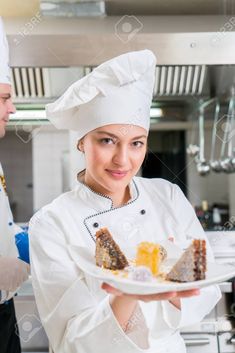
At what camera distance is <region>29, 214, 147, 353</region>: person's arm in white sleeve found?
2.42ft

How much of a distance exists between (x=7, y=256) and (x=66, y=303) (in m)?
0.63

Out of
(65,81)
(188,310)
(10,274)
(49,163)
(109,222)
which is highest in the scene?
(65,81)

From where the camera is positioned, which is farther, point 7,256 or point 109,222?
point 7,256

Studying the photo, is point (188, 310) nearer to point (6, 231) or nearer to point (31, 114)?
point (6, 231)

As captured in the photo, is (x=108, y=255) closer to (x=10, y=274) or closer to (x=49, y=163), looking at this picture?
(x=10, y=274)

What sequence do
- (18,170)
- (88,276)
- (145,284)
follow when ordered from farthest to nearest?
(18,170), (88,276), (145,284)

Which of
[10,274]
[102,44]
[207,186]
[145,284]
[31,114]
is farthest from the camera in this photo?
[207,186]

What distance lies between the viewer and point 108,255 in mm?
766

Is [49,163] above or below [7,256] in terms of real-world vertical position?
below

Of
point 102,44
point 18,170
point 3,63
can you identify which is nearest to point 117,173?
point 3,63

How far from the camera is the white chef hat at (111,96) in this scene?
890 millimetres

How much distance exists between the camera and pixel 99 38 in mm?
1666

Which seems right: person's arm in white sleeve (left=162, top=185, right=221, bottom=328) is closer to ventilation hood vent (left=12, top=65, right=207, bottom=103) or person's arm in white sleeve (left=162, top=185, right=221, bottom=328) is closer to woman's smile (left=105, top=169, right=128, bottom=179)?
woman's smile (left=105, top=169, right=128, bottom=179)

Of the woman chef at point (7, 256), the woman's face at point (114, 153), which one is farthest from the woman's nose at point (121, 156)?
the woman chef at point (7, 256)
